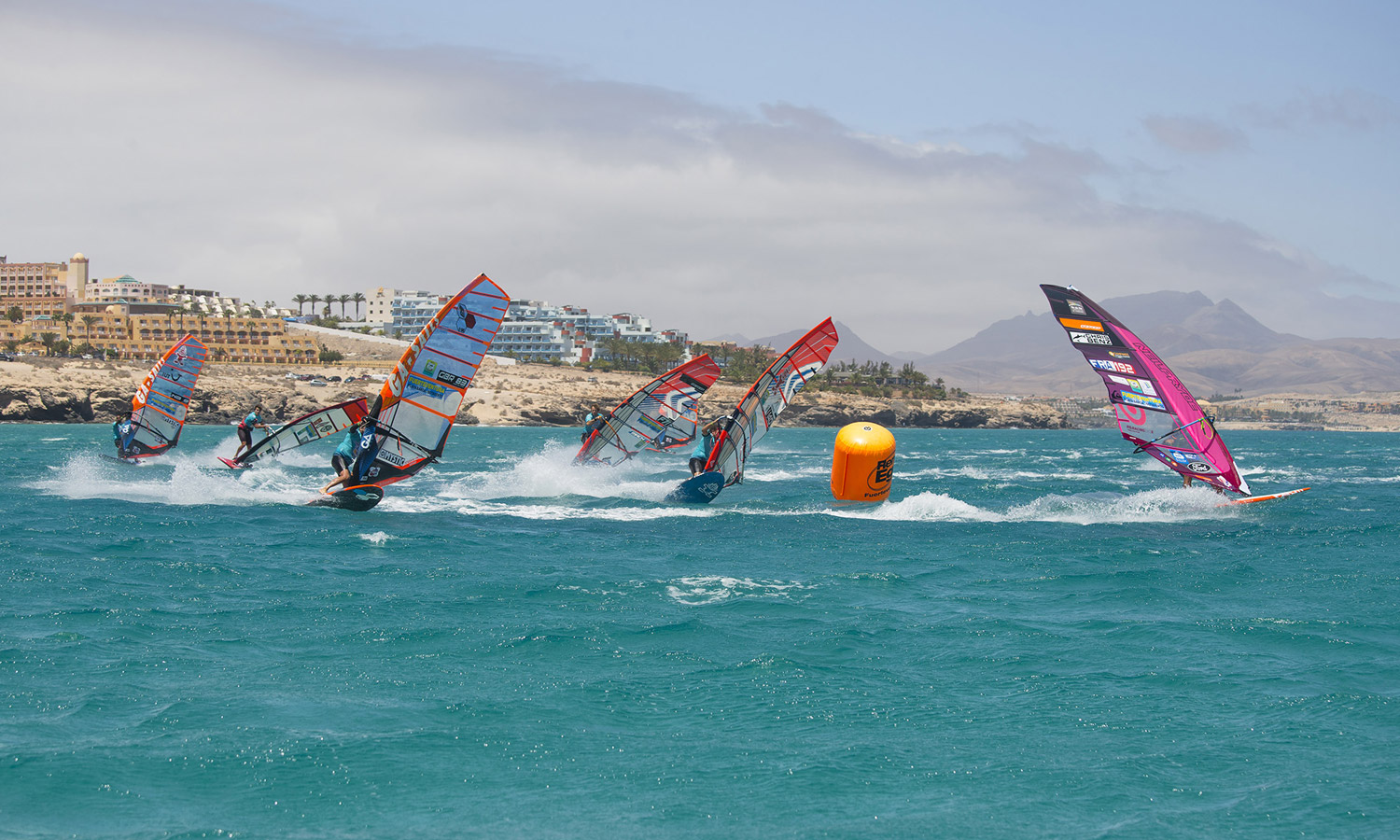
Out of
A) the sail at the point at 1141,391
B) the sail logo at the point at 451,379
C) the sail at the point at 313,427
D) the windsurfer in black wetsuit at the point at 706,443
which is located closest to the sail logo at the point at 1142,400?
the sail at the point at 1141,391

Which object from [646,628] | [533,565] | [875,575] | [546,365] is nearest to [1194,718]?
[646,628]

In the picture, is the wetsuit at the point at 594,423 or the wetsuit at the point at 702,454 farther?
the wetsuit at the point at 594,423

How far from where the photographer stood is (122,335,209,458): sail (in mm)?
37031

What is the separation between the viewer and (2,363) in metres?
79.9

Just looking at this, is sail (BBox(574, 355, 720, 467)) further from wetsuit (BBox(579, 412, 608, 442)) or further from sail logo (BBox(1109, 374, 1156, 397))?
sail logo (BBox(1109, 374, 1156, 397))

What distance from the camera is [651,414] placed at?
3472 centimetres

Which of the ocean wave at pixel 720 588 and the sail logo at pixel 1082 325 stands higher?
the sail logo at pixel 1082 325

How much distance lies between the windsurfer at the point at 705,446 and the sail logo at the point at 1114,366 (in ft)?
30.4

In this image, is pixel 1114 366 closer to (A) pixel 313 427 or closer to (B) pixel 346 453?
(B) pixel 346 453

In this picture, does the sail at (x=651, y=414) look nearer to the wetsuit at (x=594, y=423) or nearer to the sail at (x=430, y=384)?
the wetsuit at (x=594, y=423)

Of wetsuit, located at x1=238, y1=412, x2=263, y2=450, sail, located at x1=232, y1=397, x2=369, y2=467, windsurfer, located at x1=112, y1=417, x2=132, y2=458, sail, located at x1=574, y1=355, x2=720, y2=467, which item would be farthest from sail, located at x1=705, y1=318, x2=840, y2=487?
windsurfer, located at x1=112, y1=417, x2=132, y2=458

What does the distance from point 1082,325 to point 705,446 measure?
32.7 feet

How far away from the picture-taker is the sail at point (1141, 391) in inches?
960

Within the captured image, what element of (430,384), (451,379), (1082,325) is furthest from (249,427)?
(1082,325)
